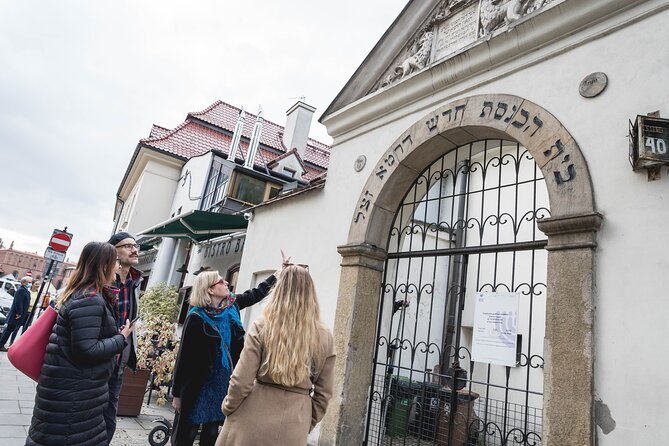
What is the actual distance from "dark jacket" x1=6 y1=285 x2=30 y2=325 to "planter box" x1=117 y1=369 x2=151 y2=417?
5.39 metres

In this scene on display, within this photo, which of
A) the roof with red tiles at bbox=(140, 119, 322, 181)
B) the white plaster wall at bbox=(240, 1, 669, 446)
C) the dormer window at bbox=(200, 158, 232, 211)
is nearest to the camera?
the white plaster wall at bbox=(240, 1, 669, 446)

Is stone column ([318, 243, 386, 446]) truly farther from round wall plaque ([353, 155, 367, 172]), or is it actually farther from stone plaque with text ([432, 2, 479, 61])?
stone plaque with text ([432, 2, 479, 61])

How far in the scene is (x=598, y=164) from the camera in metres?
3.31

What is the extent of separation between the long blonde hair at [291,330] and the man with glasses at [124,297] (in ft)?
4.07

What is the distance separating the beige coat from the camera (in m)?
2.38

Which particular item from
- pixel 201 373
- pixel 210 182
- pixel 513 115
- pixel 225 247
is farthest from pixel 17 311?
pixel 513 115

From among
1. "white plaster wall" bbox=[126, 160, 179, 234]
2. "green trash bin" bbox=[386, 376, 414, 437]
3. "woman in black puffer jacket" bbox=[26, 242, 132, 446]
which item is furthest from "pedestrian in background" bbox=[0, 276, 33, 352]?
"woman in black puffer jacket" bbox=[26, 242, 132, 446]

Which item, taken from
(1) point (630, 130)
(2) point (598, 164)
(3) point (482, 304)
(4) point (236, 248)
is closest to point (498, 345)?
(3) point (482, 304)

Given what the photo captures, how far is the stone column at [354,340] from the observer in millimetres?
4727

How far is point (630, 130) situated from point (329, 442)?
4.01 m

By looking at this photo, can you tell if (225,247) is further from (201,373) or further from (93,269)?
(93,269)

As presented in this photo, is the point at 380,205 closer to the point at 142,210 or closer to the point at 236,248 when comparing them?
the point at 236,248

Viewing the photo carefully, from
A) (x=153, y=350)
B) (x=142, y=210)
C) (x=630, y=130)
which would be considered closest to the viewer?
(x=630, y=130)

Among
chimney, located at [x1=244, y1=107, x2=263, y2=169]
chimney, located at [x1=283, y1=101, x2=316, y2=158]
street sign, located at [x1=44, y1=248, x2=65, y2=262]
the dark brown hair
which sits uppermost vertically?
chimney, located at [x1=283, y1=101, x2=316, y2=158]
